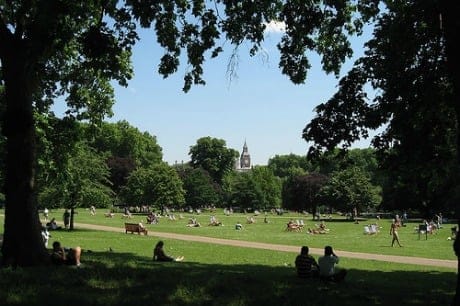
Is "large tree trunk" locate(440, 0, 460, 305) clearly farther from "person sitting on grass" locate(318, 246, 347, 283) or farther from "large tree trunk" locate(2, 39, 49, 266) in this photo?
"large tree trunk" locate(2, 39, 49, 266)

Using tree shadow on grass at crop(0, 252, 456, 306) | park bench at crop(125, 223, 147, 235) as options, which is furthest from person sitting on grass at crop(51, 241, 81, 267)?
park bench at crop(125, 223, 147, 235)

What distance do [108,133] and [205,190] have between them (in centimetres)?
3107

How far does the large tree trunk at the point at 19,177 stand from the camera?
1329cm

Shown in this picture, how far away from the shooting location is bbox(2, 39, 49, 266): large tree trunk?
1329cm

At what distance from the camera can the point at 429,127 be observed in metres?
17.3

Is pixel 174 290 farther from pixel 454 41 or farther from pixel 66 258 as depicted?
pixel 454 41

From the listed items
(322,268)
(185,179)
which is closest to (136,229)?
(322,268)

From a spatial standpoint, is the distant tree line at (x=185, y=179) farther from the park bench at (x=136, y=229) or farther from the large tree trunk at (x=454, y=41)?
the large tree trunk at (x=454, y=41)

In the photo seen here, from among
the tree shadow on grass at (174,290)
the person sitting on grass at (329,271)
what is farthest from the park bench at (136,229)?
the person sitting on grass at (329,271)

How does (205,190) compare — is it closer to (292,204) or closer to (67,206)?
(292,204)

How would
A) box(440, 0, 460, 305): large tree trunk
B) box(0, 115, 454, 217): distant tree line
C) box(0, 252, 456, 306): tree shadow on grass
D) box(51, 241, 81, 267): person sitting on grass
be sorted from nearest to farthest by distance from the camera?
box(440, 0, 460, 305): large tree trunk < box(0, 252, 456, 306): tree shadow on grass < box(51, 241, 81, 267): person sitting on grass < box(0, 115, 454, 217): distant tree line

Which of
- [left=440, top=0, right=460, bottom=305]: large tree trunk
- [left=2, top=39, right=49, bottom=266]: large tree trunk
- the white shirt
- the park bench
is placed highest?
[left=440, top=0, right=460, bottom=305]: large tree trunk

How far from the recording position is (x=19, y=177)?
13.3 meters

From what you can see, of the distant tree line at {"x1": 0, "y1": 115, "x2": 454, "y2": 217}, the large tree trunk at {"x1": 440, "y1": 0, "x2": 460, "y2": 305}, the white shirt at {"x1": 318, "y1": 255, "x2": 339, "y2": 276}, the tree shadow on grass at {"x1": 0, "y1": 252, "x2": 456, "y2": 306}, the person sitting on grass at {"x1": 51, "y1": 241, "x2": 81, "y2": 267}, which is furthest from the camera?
the distant tree line at {"x1": 0, "y1": 115, "x2": 454, "y2": 217}
